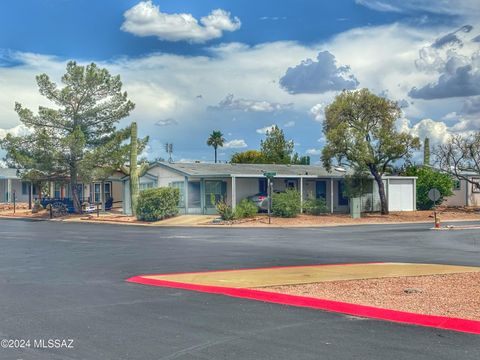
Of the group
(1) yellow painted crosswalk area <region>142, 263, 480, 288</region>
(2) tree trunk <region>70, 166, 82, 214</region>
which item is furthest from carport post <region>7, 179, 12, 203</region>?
(1) yellow painted crosswalk area <region>142, 263, 480, 288</region>

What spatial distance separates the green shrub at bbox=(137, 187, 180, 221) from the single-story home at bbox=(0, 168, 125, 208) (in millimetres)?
13131

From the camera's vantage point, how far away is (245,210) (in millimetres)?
37906

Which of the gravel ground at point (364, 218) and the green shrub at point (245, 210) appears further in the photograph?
the green shrub at point (245, 210)

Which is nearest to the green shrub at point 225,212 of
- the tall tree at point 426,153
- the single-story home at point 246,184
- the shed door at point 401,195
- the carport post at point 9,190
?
the single-story home at point 246,184

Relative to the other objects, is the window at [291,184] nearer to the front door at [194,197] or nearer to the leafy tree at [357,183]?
the leafy tree at [357,183]

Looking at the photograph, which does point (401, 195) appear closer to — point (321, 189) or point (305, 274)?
point (321, 189)

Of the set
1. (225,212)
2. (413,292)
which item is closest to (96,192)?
(225,212)

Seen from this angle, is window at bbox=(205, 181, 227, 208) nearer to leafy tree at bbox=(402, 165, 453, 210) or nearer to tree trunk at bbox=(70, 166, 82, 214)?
tree trunk at bbox=(70, 166, 82, 214)

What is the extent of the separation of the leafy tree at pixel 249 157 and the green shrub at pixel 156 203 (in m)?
27.7

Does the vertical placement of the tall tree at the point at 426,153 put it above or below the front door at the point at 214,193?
above

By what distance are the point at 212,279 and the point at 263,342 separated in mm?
5716

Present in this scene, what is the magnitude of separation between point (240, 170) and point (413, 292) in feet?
105

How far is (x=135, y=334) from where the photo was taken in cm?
798

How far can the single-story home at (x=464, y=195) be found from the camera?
53.9 meters
